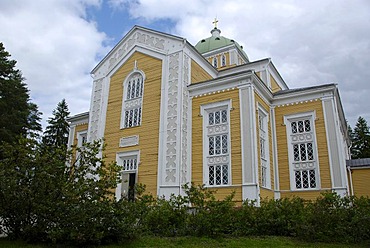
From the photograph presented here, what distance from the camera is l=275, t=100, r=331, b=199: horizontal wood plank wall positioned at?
17.5 metres

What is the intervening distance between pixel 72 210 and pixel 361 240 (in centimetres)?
746

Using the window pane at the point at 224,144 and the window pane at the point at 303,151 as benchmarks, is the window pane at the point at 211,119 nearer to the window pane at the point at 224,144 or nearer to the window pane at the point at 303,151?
the window pane at the point at 224,144

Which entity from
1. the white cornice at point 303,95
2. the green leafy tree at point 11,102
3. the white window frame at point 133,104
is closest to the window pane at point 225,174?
the white cornice at point 303,95

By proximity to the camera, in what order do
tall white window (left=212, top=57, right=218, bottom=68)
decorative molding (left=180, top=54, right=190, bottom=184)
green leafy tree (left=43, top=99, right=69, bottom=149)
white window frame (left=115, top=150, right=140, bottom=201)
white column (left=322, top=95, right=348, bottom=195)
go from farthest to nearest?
green leafy tree (left=43, top=99, right=69, bottom=149), tall white window (left=212, top=57, right=218, bottom=68), white window frame (left=115, top=150, right=140, bottom=201), decorative molding (left=180, top=54, right=190, bottom=184), white column (left=322, top=95, right=348, bottom=195)

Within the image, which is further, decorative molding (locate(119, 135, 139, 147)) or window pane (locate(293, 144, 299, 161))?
decorative molding (locate(119, 135, 139, 147))

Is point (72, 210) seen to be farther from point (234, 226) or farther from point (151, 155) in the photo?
point (151, 155)

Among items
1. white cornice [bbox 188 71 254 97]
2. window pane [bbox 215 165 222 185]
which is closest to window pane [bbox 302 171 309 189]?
window pane [bbox 215 165 222 185]

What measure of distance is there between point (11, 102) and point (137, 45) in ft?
48.4

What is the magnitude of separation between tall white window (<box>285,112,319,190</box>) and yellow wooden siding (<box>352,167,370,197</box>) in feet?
10.6

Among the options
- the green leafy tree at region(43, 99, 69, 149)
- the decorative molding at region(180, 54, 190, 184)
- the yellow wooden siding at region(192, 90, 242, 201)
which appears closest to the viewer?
the yellow wooden siding at region(192, 90, 242, 201)

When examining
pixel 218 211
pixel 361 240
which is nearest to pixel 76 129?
pixel 218 211

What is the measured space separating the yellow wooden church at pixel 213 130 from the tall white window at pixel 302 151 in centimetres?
6

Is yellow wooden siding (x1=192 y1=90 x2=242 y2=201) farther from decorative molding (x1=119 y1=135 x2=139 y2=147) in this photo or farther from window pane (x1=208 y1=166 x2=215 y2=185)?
decorative molding (x1=119 y1=135 x2=139 y2=147)

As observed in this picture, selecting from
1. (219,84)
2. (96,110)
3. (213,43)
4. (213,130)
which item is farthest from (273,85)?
Result: (96,110)
